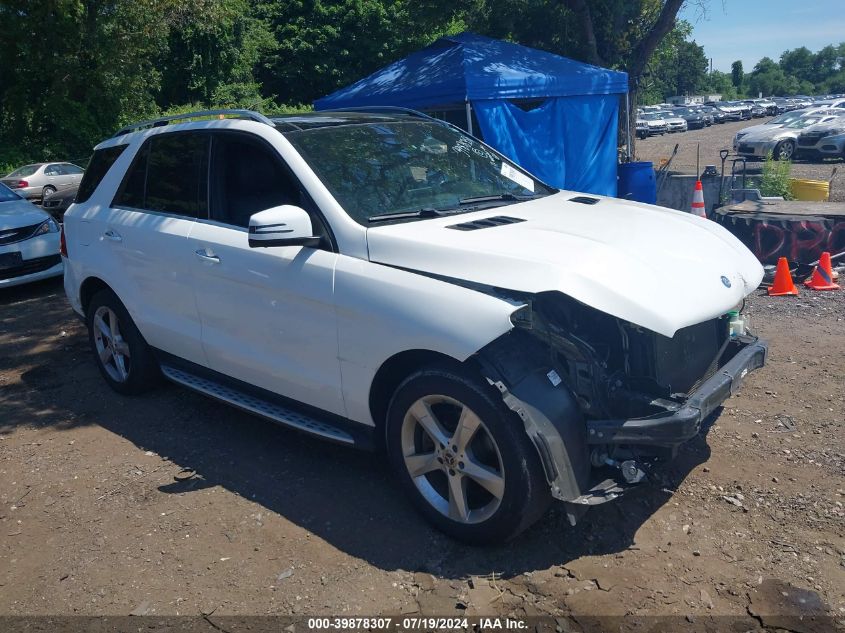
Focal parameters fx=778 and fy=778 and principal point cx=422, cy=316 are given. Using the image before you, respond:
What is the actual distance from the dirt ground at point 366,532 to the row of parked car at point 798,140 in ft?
67.8

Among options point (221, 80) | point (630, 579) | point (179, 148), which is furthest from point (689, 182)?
point (221, 80)

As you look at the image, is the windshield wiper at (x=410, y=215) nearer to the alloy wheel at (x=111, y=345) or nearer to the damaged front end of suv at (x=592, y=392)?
the damaged front end of suv at (x=592, y=392)

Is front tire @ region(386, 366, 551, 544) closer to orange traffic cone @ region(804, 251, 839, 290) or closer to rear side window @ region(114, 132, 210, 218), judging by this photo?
rear side window @ region(114, 132, 210, 218)

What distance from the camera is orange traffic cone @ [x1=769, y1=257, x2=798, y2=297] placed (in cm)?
741

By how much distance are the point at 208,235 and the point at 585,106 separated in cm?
827

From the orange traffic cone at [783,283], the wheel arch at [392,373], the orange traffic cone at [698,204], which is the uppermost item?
the orange traffic cone at [698,204]

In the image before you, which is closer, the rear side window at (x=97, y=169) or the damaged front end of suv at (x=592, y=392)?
the damaged front end of suv at (x=592, y=392)

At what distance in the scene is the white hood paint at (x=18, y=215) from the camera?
9.22 metres

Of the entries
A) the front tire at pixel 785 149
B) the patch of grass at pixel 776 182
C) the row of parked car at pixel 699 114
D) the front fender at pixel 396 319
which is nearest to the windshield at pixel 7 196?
the front fender at pixel 396 319

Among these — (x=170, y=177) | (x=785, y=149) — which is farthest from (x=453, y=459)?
(x=785, y=149)

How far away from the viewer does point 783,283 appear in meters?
7.45

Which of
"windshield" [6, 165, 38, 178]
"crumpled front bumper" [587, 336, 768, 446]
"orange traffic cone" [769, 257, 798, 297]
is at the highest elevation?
"windshield" [6, 165, 38, 178]

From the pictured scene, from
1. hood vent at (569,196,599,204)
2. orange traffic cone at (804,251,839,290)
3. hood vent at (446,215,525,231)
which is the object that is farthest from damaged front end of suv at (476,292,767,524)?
orange traffic cone at (804,251,839,290)

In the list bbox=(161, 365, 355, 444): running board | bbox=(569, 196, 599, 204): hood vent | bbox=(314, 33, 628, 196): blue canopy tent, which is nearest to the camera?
bbox=(161, 365, 355, 444): running board
